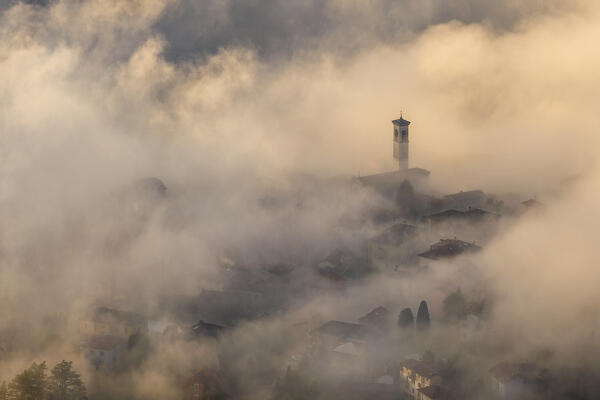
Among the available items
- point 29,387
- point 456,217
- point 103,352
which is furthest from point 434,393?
point 456,217

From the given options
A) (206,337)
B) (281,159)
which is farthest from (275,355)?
(281,159)

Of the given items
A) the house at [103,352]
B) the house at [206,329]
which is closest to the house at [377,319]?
the house at [206,329]

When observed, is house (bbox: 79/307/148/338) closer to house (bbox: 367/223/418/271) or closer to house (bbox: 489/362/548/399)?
house (bbox: 367/223/418/271)

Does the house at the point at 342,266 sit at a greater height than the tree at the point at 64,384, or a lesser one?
greater

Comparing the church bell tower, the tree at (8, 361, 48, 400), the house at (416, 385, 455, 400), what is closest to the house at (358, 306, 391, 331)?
the house at (416, 385, 455, 400)

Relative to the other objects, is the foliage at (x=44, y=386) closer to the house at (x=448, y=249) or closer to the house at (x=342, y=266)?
the house at (x=342, y=266)

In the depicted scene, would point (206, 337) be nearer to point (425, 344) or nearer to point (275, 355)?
point (275, 355)
